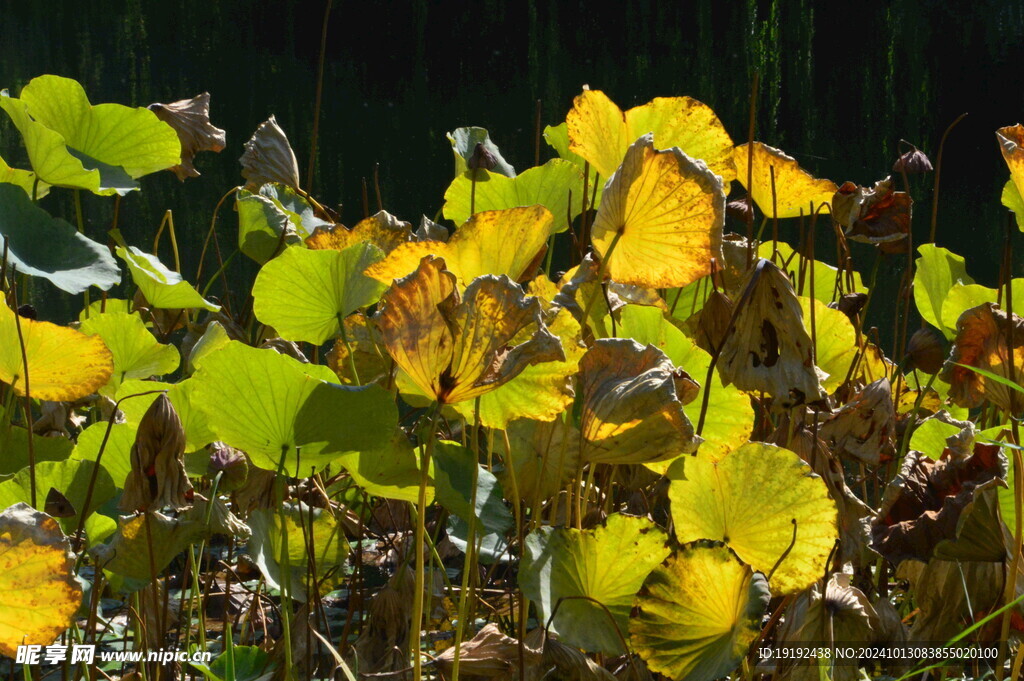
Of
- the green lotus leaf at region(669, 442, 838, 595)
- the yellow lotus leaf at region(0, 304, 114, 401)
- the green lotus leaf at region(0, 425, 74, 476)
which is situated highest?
the yellow lotus leaf at region(0, 304, 114, 401)

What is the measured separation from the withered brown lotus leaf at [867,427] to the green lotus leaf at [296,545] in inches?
14.5

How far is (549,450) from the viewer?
0.75 meters

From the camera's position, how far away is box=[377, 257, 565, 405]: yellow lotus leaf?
1.80 feet

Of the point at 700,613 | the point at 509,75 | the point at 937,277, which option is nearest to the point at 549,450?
the point at 700,613

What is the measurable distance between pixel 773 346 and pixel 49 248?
0.57 metres

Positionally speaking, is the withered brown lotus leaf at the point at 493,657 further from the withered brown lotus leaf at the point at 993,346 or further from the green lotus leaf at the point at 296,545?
the withered brown lotus leaf at the point at 993,346

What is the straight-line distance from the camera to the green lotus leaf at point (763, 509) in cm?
64

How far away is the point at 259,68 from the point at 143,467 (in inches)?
439

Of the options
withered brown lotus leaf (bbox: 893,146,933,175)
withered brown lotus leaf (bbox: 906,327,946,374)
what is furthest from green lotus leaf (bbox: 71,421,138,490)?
withered brown lotus leaf (bbox: 893,146,933,175)

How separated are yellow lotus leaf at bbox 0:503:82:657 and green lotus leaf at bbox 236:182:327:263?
0.45m

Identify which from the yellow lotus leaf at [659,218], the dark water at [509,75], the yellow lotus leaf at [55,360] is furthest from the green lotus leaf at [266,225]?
the dark water at [509,75]

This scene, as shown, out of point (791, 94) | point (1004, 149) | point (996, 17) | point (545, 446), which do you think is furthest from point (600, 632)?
point (996, 17)

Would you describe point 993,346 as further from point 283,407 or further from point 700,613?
point 283,407

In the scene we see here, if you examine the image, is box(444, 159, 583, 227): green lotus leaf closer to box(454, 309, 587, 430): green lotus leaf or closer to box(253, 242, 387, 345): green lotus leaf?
box(253, 242, 387, 345): green lotus leaf
